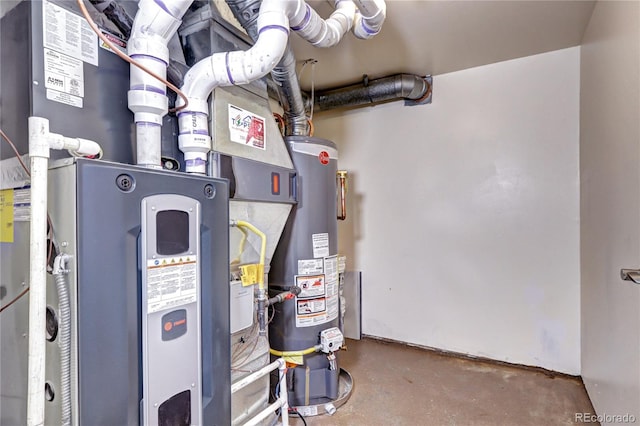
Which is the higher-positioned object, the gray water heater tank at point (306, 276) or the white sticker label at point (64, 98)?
the white sticker label at point (64, 98)

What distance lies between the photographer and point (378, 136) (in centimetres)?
294

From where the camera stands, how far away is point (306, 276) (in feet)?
6.06

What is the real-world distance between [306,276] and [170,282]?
108 centimetres

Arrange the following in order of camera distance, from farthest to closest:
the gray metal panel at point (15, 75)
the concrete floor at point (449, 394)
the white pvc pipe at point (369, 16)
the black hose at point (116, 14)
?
the concrete floor at point (449, 394) < the white pvc pipe at point (369, 16) < the black hose at point (116, 14) < the gray metal panel at point (15, 75)

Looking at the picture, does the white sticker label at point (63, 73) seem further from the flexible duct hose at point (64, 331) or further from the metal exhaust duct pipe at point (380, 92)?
the metal exhaust duct pipe at point (380, 92)

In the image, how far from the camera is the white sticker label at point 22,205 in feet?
2.95

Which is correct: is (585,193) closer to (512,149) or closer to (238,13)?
(512,149)

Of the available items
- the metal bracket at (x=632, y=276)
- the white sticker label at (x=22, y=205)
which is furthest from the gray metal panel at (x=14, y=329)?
the metal bracket at (x=632, y=276)

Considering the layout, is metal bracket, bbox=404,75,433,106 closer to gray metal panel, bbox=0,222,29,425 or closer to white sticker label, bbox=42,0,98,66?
white sticker label, bbox=42,0,98,66

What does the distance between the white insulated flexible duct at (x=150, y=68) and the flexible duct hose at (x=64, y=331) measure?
0.40m

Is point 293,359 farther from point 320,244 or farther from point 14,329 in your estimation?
point 14,329

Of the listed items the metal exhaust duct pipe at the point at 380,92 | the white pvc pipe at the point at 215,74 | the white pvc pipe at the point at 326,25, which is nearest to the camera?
the white pvc pipe at the point at 215,74

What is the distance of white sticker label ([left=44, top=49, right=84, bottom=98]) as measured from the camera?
89 centimetres

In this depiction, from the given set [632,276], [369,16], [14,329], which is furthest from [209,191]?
[632,276]
